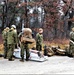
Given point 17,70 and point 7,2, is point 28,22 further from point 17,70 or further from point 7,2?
point 17,70

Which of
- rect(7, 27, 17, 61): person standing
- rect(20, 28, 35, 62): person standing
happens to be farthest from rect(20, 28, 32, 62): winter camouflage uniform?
rect(7, 27, 17, 61): person standing

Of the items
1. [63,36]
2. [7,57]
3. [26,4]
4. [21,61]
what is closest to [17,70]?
[21,61]

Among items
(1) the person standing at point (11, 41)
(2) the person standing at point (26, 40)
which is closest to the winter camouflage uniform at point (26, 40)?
(2) the person standing at point (26, 40)

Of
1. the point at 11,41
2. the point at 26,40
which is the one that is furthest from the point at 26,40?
the point at 11,41

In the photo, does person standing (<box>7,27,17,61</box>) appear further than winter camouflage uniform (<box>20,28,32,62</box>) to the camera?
Yes

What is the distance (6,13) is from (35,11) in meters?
2.86

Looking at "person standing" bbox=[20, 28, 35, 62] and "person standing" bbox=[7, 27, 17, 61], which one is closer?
"person standing" bbox=[20, 28, 35, 62]

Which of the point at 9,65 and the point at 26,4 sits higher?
the point at 26,4

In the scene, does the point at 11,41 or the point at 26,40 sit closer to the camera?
the point at 26,40

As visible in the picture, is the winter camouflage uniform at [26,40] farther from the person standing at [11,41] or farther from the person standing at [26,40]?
the person standing at [11,41]

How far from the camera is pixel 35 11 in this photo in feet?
86.3

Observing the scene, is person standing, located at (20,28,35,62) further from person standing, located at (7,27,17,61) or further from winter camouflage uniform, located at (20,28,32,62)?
person standing, located at (7,27,17,61)

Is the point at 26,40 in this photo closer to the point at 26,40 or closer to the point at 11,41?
the point at 26,40

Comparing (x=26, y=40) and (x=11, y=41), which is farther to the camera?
(x=11, y=41)
